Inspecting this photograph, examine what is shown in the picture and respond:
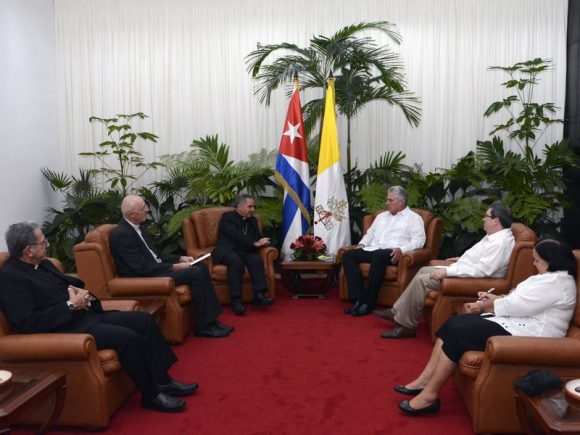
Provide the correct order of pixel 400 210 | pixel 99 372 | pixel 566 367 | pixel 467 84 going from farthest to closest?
pixel 467 84
pixel 400 210
pixel 99 372
pixel 566 367

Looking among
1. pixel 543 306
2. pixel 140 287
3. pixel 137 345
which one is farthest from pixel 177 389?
pixel 543 306

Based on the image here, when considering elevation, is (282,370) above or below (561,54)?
below

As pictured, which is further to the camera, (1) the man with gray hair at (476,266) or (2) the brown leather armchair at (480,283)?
(1) the man with gray hair at (476,266)

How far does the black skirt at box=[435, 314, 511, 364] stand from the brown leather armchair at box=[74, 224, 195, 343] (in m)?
2.25

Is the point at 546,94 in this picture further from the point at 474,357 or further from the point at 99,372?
the point at 99,372

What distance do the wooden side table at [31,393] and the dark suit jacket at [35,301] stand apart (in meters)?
0.33

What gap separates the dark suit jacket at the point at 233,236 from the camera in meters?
5.90

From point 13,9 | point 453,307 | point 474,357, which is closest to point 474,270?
point 453,307

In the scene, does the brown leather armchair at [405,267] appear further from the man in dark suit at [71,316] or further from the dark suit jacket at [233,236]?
the man in dark suit at [71,316]

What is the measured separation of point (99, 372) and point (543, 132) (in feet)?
19.9

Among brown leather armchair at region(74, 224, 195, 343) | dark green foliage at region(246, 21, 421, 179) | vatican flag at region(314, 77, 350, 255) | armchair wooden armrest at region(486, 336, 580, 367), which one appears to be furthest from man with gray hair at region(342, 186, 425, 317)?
armchair wooden armrest at region(486, 336, 580, 367)

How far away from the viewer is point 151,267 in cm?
478

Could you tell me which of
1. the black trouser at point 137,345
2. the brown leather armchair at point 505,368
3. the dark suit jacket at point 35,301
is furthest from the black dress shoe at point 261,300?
the brown leather armchair at point 505,368

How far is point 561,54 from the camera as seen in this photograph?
7.21 metres
